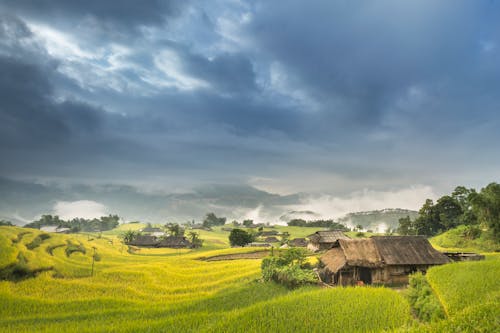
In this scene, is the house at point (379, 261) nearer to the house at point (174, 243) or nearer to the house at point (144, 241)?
the house at point (174, 243)

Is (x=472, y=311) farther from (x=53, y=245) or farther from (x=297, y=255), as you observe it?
(x=53, y=245)

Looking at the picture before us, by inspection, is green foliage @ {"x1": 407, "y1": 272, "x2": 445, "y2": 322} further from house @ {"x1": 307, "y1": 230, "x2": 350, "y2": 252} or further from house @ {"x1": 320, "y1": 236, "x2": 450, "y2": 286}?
house @ {"x1": 307, "y1": 230, "x2": 350, "y2": 252}

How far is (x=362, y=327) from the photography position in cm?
1454

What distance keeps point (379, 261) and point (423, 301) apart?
45.9ft

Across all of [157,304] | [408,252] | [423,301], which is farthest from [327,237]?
[157,304]

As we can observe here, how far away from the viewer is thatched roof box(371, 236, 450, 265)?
98.2 ft

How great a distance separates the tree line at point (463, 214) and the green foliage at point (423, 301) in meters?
44.1

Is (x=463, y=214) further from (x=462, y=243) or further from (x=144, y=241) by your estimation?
(x=144, y=241)

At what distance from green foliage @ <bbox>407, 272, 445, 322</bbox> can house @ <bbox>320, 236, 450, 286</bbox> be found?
9.45 metres

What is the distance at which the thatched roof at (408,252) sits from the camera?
29922 millimetres

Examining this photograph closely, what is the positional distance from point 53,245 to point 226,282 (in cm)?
2112

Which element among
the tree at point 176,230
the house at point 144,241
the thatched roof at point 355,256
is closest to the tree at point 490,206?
the thatched roof at point 355,256

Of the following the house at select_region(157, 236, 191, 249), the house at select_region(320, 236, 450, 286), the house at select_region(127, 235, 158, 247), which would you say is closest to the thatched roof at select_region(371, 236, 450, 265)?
the house at select_region(320, 236, 450, 286)

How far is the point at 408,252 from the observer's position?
3109cm
